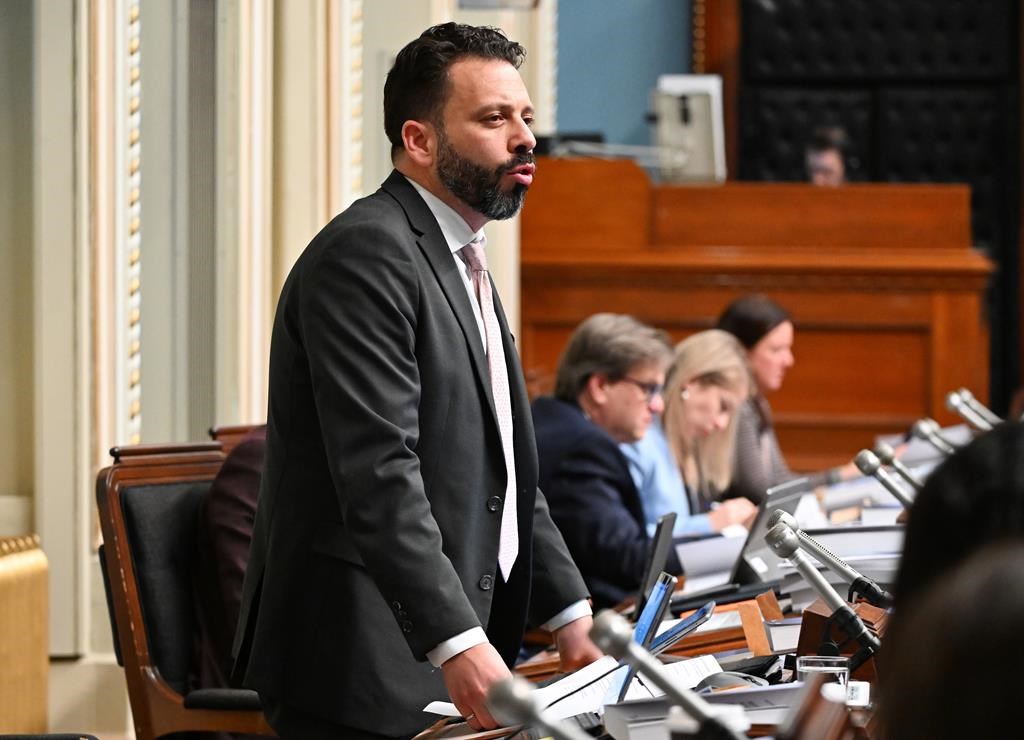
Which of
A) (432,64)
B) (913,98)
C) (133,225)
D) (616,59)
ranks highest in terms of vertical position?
(616,59)

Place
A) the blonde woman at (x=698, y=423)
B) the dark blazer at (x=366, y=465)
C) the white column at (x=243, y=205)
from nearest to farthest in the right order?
the dark blazer at (x=366, y=465) → the white column at (x=243, y=205) → the blonde woman at (x=698, y=423)

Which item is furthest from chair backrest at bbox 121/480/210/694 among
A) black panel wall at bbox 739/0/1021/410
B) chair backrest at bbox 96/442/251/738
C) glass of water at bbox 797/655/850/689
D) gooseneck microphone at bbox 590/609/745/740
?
black panel wall at bbox 739/0/1021/410

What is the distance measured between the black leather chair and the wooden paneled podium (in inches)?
174

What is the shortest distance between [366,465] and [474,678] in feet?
0.98

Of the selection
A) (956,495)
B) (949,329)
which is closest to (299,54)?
(949,329)

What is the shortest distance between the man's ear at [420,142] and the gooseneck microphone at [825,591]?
744mm

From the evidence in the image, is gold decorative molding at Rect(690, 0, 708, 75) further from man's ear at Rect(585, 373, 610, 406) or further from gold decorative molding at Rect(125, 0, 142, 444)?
gold decorative molding at Rect(125, 0, 142, 444)

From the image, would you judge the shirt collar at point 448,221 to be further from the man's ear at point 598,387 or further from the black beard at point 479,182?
the man's ear at point 598,387

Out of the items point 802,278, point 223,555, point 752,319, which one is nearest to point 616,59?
point 802,278

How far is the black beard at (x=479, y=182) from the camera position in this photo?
220 cm

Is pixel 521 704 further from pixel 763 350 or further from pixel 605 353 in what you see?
pixel 763 350

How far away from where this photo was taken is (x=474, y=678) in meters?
1.96

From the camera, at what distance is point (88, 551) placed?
13.2 ft

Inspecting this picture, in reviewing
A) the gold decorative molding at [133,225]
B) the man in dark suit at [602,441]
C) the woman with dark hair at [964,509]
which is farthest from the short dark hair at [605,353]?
the woman with dark hair at [964,509]
